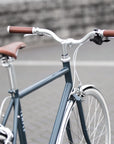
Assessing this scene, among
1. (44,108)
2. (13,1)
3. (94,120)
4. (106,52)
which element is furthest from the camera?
(13,1)

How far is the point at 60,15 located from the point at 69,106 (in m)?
8.28

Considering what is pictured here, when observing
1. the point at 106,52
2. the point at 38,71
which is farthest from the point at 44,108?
the point at 106,52

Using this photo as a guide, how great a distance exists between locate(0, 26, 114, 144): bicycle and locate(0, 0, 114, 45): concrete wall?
720 centimetres

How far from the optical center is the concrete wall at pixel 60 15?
10.6 m

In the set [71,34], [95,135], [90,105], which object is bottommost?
[71,34]

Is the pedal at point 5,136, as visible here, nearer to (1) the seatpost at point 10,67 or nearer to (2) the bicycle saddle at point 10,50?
(1) the seatpost at point 10,67

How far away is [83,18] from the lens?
11.6 m

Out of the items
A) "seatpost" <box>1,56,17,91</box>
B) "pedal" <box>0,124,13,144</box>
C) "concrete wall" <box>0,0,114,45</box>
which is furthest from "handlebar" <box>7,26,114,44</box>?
"concrete wall" <box>0,0,114,45</box>

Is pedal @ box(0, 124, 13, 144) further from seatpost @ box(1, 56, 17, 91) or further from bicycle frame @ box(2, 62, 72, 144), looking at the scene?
seatpost @ box(1, 56, 17, 91)

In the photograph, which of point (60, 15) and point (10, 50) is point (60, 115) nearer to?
point (10, 50)

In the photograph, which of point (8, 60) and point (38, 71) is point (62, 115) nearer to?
point (8, 60)

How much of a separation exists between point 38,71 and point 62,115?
5.13 m

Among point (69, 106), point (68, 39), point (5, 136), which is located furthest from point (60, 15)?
point (5, 136)

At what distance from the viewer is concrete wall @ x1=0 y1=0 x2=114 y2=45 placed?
10.6 meters
